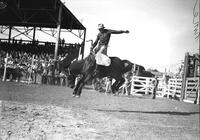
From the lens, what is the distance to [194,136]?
5.76 meters

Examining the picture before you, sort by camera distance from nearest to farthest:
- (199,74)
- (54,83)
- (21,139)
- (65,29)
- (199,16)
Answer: (21,139)
(199,16)
(199,74)
(54,83)
(65,29)

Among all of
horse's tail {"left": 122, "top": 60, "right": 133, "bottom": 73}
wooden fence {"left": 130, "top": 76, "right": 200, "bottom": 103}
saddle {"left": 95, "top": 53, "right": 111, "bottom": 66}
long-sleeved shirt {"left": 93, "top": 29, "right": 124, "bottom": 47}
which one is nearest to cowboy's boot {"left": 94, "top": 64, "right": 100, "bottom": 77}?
saddle {"left": 95, "top": 53, "right": 111, "bottom": 66}

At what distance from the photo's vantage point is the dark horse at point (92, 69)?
8984 mm

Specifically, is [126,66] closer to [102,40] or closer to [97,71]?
[97,71]

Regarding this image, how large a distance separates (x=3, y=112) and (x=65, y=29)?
27947 millimetres

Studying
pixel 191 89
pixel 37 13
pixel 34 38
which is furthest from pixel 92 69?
pixel 34 38

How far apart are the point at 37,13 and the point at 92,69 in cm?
2270

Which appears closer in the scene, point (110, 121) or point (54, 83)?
point (110, 121)

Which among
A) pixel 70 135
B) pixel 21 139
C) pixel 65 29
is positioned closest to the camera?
pixel 21 139

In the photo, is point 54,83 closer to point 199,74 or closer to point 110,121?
point 199,74

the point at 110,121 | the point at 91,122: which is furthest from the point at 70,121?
the point at 110,121

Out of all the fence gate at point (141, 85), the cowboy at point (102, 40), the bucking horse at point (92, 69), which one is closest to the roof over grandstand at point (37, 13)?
the fence gate at point (141, 85)

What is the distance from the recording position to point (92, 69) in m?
→ 9.02

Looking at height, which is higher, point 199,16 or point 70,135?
point 199,16
